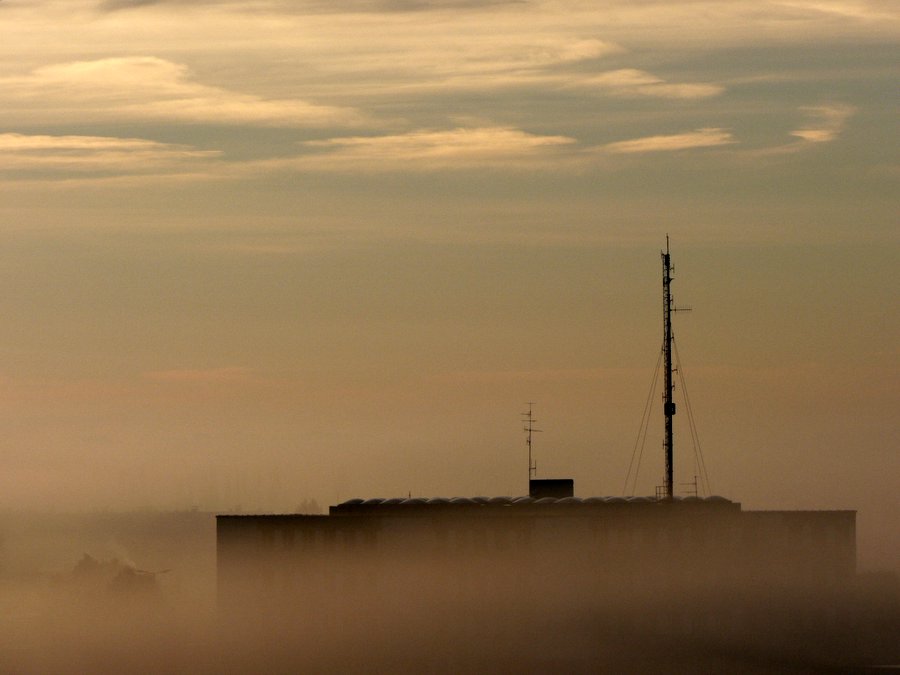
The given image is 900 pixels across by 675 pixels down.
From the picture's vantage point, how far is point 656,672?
195625mm

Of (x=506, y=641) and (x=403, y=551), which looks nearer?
(x=403, y=551)

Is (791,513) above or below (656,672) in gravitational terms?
above

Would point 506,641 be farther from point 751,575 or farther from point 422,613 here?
point 751,575

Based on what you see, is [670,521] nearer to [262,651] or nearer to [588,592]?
[588,592]

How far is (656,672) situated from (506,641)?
41.3 ft

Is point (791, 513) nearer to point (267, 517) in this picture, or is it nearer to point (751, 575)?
point (751, 575)

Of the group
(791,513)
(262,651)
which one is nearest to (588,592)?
(791,513)

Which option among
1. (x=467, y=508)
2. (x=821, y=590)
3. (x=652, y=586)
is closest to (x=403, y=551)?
(x=467, y=508)

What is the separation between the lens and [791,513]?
606 ft

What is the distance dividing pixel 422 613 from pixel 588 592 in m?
16.4

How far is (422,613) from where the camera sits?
192 m

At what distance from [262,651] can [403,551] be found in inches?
887

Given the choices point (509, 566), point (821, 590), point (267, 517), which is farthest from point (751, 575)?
point (267, 517)

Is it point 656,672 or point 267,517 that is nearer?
point 267,517
